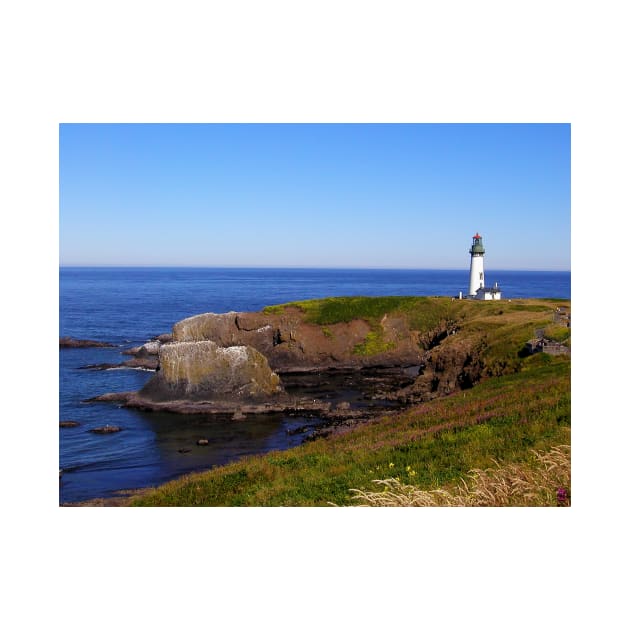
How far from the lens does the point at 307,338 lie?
2425 inches

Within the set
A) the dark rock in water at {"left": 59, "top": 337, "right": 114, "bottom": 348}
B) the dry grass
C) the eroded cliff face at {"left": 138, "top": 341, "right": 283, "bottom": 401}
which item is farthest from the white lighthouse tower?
the dry grass


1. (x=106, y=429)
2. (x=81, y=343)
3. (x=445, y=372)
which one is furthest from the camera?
(x=81, y=343)

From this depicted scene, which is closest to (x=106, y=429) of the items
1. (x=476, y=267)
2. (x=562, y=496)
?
(x=562, y=496)

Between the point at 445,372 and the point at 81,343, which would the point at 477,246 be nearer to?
the point at 445,372

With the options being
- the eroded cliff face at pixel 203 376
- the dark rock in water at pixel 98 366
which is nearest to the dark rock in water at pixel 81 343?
the dark rock in water at pixel 98 366

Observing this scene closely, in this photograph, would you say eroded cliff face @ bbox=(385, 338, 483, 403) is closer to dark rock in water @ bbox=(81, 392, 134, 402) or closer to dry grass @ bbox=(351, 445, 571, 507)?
dark rock in water @ bbox=(81, 392, 134, 402)

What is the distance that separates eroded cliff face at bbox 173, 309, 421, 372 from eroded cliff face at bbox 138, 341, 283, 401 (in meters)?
13.9

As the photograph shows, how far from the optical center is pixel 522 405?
17.1 meters

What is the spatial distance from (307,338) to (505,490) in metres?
51.2
